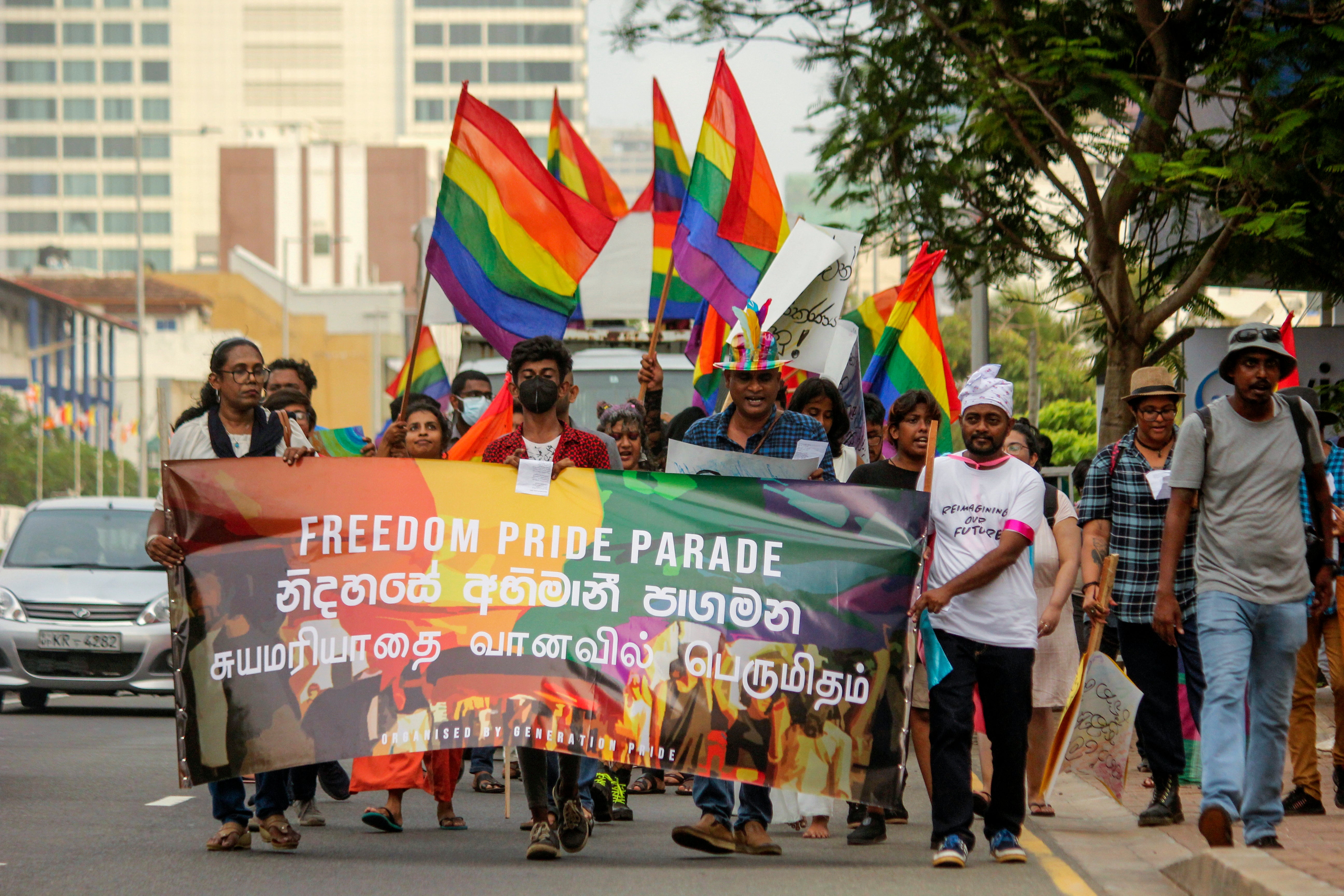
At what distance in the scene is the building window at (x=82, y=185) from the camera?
408ft

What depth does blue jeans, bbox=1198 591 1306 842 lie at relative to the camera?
6.79m

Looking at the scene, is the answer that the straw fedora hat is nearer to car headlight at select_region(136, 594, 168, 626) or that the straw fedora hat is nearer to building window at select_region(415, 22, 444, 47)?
car headlight at select_region(136, 594, 168, 626)

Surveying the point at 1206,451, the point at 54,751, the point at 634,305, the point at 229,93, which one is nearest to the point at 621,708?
the point at 1206,451

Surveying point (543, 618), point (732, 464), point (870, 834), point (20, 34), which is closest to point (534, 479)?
point (543, 618)

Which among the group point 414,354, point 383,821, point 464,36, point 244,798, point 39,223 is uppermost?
point 464,36

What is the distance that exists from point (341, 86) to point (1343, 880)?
126m

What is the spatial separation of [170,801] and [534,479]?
9.77ft

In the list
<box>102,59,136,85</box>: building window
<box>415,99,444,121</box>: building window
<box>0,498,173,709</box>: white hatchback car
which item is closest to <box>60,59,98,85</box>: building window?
<box>102,59,136,85</box>: building window

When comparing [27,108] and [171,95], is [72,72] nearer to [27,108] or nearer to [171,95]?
[27,108]

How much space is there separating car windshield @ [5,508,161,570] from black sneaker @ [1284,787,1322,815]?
988cm

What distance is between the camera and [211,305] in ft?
309

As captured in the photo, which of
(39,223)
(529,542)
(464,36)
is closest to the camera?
(529,542)

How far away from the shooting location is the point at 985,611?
726 cm

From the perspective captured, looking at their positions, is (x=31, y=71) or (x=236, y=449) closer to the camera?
(x=236, y=449)
